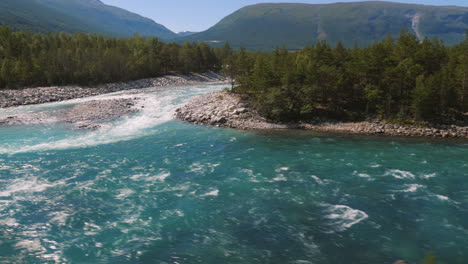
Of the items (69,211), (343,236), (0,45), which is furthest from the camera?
(0,45)

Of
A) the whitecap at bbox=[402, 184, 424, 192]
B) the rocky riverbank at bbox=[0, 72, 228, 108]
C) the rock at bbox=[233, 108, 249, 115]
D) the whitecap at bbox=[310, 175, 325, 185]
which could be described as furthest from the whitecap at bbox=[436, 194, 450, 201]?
the rocky riverbank at bbox=[0, 72, 228, 108]

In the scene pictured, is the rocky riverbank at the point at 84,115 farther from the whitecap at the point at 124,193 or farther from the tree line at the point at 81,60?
the tree line at the point at 81,60

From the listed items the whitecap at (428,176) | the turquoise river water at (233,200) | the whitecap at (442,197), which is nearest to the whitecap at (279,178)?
the turquoise river water at (233,200)

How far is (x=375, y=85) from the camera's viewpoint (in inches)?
1673

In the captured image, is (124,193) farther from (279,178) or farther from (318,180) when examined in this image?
(318,180)

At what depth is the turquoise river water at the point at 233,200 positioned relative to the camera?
46.7 ft

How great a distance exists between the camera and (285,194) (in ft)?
65.6

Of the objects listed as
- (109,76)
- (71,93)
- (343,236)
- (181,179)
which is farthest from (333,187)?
(109,76)

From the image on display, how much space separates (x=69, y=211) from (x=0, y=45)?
8876 cm

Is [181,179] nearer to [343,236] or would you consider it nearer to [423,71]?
[343,236]

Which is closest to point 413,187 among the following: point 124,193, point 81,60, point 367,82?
point 124,193

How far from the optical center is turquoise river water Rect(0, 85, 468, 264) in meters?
14.2

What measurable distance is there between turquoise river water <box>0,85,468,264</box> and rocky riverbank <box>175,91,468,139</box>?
9.68 feet

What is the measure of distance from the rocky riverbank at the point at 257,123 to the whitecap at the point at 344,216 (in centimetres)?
2022
